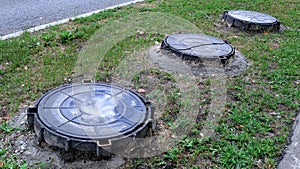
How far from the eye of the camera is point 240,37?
17.0 ft

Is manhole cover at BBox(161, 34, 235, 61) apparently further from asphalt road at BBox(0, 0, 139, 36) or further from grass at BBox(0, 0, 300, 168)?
asphalt road at BBox(0, 0, 139, 36)

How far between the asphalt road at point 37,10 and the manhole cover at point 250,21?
235 centimetres

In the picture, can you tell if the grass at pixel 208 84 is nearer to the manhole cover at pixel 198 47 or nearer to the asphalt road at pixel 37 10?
the manhole cover at pixel 198 47

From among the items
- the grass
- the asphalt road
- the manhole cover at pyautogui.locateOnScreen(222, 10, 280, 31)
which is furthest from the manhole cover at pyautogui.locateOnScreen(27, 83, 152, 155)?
the manhole cover at pyautogui.locateOnScreen(222, 10, 280, 31)

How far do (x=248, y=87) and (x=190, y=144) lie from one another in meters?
1.35

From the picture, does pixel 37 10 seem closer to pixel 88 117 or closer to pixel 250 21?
pixel 250 21

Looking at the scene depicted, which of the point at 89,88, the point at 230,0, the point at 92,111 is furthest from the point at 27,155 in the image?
the point at 230,0

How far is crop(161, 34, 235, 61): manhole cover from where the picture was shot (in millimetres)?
4094

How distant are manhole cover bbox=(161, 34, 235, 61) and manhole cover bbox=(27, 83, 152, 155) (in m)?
1.33

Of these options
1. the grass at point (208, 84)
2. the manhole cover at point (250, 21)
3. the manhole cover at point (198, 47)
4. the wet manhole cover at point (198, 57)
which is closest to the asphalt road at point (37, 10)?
the grass at point (208, 84)

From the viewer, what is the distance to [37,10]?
5.90 meters

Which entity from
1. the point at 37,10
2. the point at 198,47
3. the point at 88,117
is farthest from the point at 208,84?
the point at 37,10

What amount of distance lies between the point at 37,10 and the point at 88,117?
392cm

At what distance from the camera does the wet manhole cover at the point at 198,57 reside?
4016 mm
